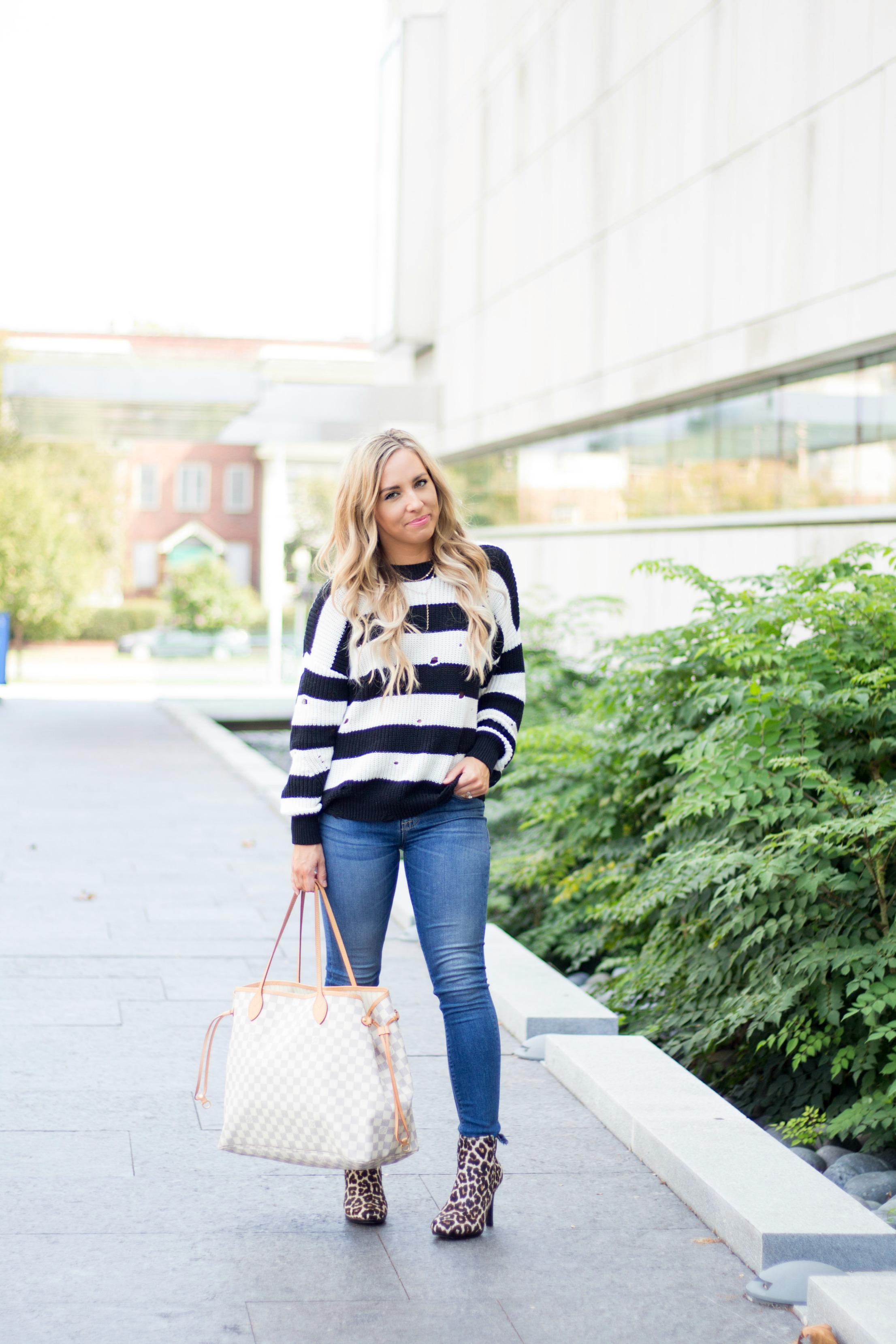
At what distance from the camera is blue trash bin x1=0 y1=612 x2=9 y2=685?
20.9 meters

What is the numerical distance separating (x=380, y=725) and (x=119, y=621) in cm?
5203

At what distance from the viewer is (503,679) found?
3.54m

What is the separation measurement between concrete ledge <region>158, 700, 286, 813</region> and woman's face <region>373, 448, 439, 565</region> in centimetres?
485

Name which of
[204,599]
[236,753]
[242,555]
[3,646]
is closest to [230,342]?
[242,555]

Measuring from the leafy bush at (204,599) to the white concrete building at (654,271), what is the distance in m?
23.9

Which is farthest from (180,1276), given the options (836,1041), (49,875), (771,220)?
(771,220)

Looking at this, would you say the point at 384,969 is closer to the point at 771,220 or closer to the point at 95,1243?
the point at 95,1243

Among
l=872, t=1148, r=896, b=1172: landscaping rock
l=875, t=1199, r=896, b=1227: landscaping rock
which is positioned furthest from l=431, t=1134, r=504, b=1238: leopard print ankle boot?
l=872, t=1148, r=896, b=1172: landscaping rock

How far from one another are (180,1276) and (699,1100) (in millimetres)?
1639

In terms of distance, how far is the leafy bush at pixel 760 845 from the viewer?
4.40m

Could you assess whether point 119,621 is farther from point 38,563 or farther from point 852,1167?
point 852,1167

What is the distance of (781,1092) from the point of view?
193 inches

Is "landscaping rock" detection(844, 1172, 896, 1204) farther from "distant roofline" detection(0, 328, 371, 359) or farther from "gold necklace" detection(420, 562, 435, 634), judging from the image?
"distant roofline" detection(0, 328, 371, 359)

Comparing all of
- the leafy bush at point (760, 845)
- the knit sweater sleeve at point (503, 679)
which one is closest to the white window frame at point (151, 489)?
the leafy bush at point (760, 845)
